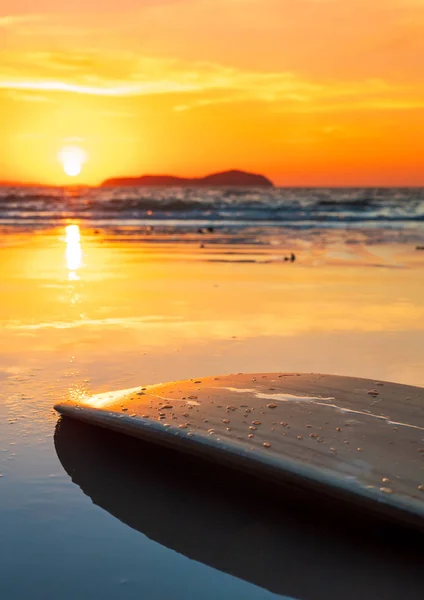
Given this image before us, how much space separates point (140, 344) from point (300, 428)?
2.49 meters

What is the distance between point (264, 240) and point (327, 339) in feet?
37.1

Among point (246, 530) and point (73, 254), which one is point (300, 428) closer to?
point (246, 530)

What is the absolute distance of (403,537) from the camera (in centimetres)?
228

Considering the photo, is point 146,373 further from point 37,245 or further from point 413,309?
point 37,245

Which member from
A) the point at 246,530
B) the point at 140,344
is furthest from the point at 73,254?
the point at 246,530

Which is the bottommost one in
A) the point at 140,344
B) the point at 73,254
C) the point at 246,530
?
the point at 246,530

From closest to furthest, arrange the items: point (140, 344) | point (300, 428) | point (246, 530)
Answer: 1. point (246, 530)
2. point (300, 428)
3. point (140, 344)

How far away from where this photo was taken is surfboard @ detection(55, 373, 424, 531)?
2.38 meters

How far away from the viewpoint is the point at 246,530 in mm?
2367

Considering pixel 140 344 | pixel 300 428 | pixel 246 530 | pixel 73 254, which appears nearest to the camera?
pixel 246 530

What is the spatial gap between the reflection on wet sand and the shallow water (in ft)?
0.25

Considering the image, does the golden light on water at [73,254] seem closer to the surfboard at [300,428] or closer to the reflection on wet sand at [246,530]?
the surfboard at [300,428]

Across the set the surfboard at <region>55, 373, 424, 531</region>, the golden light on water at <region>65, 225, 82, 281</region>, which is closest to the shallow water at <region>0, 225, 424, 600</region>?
the golden light on water at <region>65, 225, 82, 281</region>

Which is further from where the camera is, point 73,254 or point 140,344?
point 73,254
